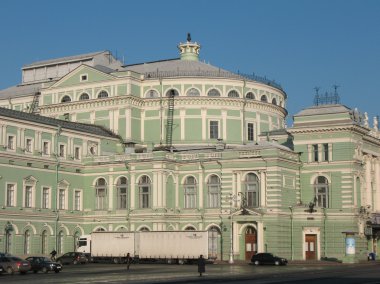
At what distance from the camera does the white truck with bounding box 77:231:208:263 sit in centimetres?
7656

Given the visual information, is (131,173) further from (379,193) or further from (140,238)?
(379,193)

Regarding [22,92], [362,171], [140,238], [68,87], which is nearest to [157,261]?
[140,238]

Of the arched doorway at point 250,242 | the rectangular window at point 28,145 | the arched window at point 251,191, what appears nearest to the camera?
the arched doorway at point 250,242

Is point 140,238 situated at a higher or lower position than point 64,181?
lower

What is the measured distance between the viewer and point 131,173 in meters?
87.3

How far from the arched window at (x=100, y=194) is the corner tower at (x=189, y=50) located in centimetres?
2922

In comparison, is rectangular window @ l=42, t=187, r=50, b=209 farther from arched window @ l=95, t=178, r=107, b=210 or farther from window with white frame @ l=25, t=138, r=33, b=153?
arched window @ l=95, t=178, r=107, b=210

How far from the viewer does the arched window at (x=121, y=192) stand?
88.1 m

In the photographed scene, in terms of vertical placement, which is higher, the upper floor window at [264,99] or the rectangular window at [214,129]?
the upper floor window at [264,99]

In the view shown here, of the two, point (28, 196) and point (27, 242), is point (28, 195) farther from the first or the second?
point (27, 242)

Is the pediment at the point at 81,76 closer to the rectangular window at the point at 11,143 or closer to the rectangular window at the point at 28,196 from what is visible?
the rectangular window at the point at 11,143

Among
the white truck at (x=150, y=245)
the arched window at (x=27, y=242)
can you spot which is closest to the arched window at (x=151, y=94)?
the white truck at (x=150, y=245)

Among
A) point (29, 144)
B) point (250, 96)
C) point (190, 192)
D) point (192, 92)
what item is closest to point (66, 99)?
point (192, 92)

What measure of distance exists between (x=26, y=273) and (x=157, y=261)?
22.5m
